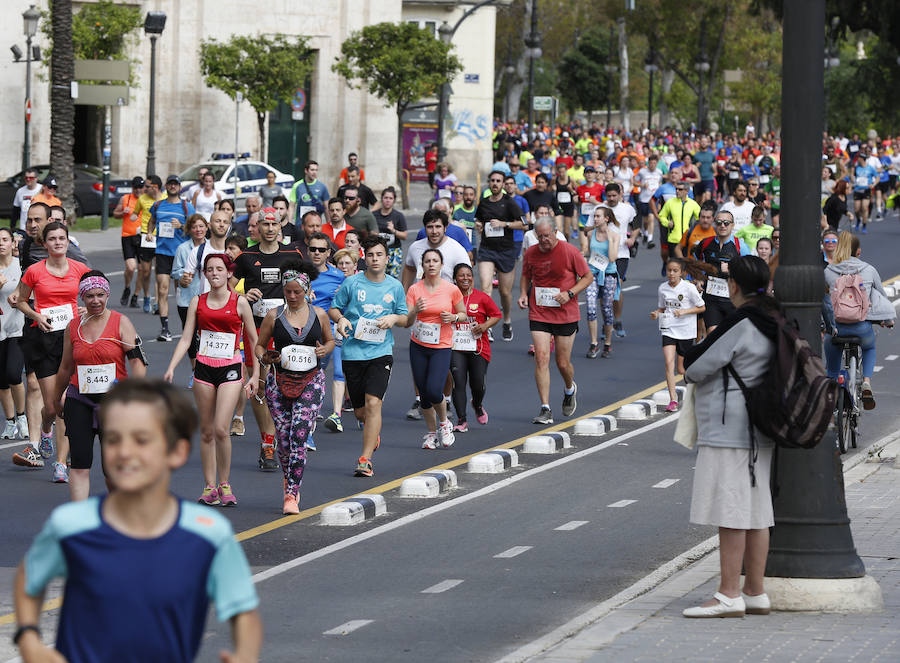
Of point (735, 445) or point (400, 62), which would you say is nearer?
point (735, 445)

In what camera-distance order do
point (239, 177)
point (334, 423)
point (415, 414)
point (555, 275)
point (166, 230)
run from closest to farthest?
point (334, 423) → point (555, 275) → point (415, 414) → point (166, 230) → point (239, 177)

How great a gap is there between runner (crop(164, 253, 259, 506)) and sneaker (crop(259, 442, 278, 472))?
1606 millimetres

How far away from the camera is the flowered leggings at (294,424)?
1203 centimetres

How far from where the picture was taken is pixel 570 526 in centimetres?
1183

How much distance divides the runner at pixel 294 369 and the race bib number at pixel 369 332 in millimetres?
983

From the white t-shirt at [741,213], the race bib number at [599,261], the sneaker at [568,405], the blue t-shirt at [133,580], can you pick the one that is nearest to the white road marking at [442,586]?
the blue t-shirt at [133,580]

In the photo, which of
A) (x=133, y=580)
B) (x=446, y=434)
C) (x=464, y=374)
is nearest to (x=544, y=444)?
(x=446, y=434)

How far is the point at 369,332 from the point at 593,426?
338 cm

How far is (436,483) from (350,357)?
1.22 meters

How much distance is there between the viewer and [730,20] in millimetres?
84438

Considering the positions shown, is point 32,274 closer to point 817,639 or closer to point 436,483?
point 436,483

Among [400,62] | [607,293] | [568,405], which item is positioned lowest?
[568,405]

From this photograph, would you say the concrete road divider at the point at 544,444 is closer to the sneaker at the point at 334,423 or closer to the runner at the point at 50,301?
the sneaker at the point at 334,423

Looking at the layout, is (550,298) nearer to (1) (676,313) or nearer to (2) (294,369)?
(1) (676,313)
